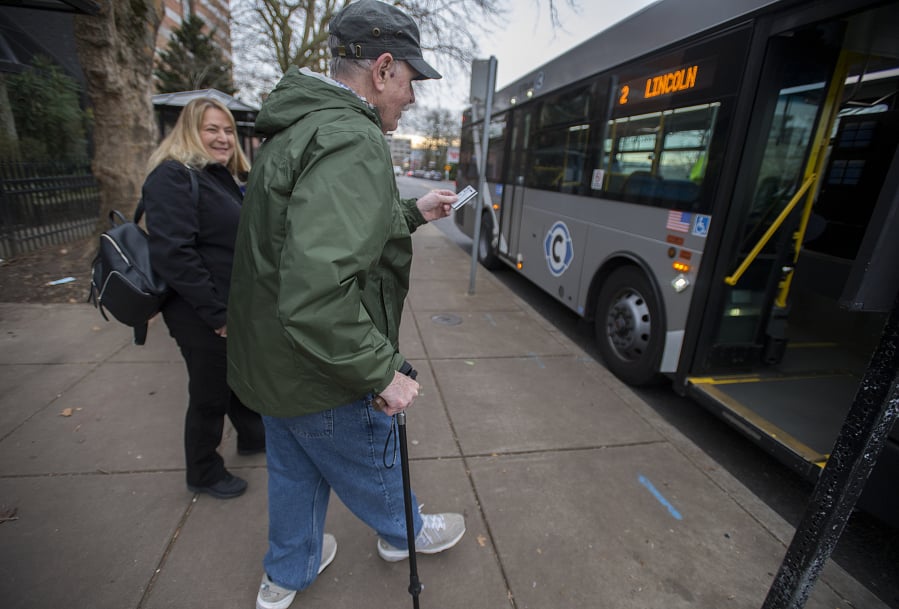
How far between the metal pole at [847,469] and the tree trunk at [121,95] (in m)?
7.81

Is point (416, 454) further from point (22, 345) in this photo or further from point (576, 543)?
point (22, 345)

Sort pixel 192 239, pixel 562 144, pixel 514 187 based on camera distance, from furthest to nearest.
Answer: pixel 514 187 < pixel 562 144 < pixel 192 239

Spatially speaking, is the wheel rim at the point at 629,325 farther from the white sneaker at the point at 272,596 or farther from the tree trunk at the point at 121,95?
the tree trunk at the point at 121,95

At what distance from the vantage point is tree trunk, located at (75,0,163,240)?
5.75m

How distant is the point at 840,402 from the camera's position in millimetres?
3441

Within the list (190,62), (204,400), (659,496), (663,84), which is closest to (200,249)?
(204,400)

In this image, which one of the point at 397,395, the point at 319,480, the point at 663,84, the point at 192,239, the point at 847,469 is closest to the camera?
the point at 397,395

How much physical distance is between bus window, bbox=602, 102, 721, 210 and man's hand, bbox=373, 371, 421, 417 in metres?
2.93

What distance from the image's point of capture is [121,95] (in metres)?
6.09

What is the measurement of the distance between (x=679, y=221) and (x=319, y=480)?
3111mm

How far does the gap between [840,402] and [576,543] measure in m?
2.63

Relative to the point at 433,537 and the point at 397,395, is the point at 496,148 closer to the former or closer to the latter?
the point at 433,537

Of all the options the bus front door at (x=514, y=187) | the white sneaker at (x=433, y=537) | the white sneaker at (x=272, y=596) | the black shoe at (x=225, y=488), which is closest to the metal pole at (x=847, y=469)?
the white sneaker at (x=433, y=537)

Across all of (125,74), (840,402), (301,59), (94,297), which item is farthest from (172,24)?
(840,402)
